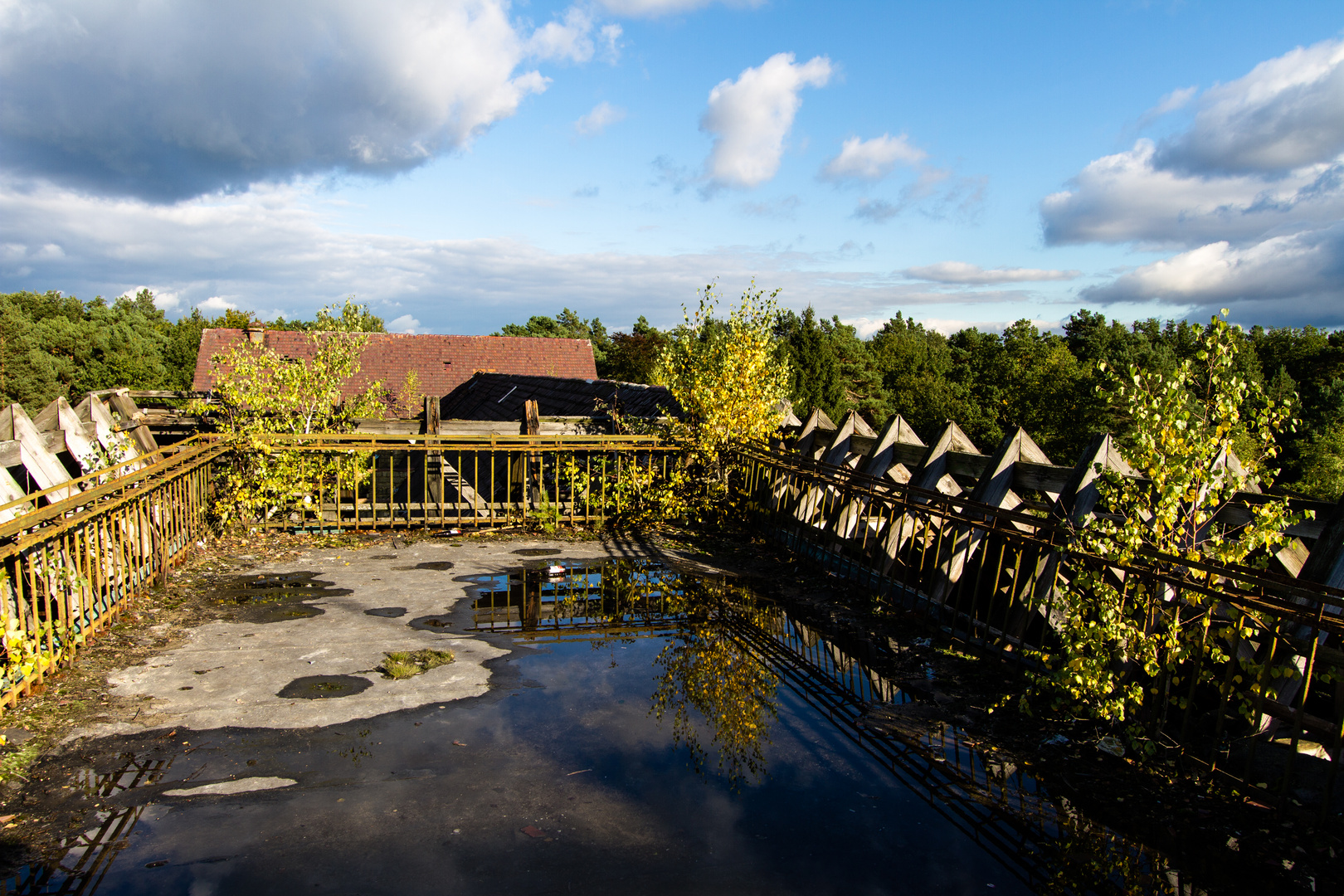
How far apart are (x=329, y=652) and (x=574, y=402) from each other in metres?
10.3

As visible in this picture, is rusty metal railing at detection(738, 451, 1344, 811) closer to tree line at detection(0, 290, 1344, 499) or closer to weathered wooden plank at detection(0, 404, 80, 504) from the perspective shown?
weathered wooden plank at detection(0, 404, 80, 504)

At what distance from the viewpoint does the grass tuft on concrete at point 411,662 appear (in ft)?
18.4

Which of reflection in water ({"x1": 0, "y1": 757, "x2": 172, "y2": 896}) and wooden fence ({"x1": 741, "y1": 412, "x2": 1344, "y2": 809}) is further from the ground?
wooden fence ({"x1": 741, "y1": 412, "x2": 1344, "y2": 809})

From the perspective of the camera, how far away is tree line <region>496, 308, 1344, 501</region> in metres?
49.3

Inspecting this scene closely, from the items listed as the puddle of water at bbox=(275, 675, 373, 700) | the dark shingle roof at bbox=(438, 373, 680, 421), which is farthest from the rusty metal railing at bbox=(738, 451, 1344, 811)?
the dark shingle roof at bbox=(438, 373, 680, 421)

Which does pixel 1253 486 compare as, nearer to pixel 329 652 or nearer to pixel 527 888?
pixel 527 888

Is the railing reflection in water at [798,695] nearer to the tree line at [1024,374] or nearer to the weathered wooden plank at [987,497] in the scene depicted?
the weathered wooden plank at [987,497]

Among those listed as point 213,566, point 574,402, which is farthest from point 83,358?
point 213,566

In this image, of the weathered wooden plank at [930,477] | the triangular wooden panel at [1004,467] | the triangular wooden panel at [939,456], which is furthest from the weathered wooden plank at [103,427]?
the triangular wooden panel at [1004,467]

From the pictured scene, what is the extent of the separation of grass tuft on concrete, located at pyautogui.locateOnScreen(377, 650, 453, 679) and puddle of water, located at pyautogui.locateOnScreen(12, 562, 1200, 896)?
0.34 metres

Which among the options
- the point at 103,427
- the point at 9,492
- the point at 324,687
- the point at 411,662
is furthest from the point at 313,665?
the point at 103,427

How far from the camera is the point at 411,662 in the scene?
5.81 meters

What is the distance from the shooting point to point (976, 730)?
4754 millimetres

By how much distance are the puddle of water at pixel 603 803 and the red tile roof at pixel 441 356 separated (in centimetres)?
2731
